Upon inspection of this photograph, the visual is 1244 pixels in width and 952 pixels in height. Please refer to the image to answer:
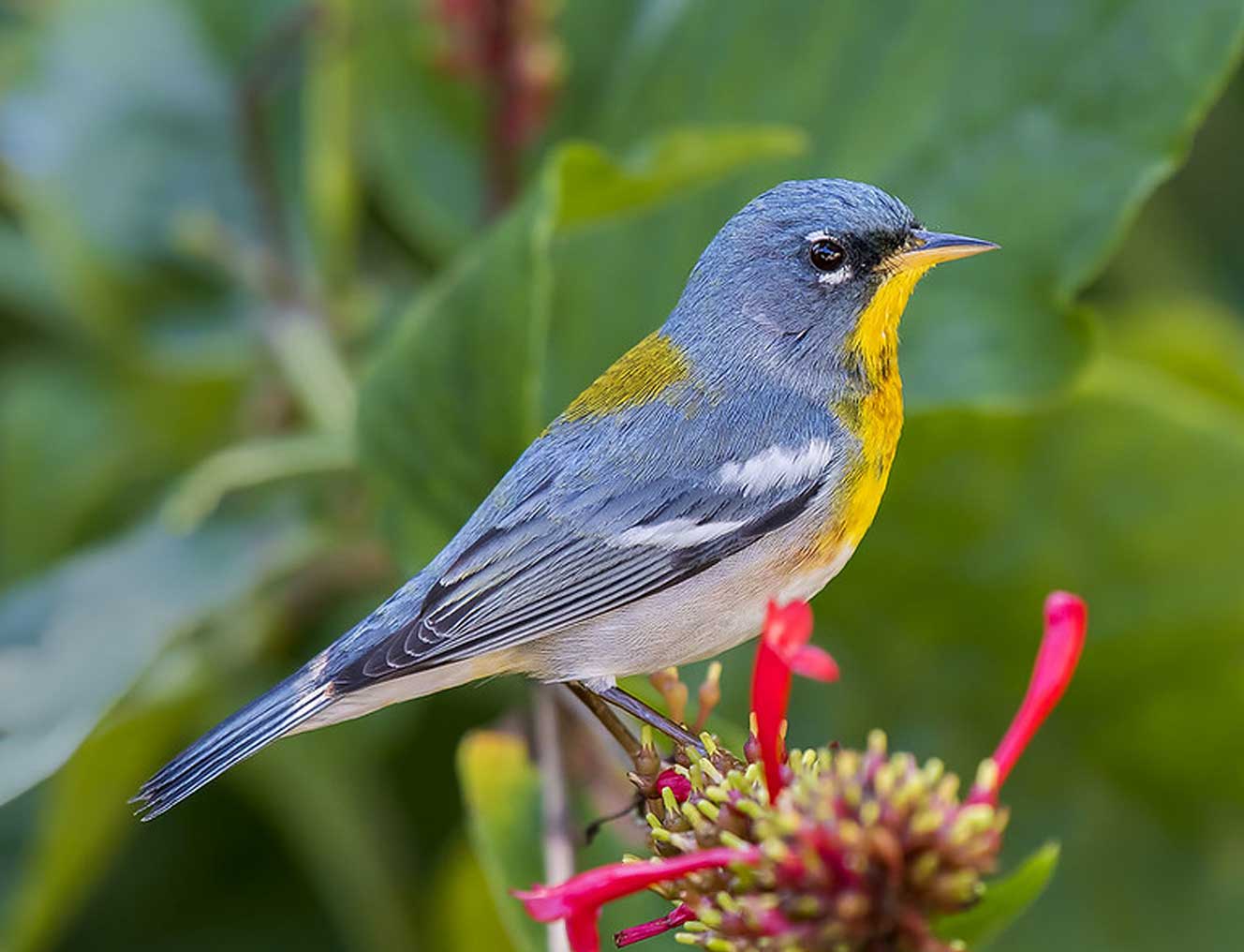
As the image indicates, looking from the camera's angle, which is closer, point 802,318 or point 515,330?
point 802,318

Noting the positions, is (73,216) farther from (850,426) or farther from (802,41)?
(850,426)

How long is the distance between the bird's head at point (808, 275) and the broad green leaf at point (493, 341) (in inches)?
9.0

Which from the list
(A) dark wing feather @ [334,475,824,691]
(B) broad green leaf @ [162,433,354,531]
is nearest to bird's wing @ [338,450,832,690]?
(A) dark wing feather @ [334,475,824,691]

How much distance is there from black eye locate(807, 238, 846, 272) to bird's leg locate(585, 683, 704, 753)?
1.20ft

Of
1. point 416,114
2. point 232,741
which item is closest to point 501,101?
point 416,114

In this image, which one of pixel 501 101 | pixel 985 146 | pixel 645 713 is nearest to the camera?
pixel 645 713

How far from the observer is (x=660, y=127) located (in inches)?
83.9

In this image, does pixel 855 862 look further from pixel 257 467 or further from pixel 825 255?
pixel 257 467

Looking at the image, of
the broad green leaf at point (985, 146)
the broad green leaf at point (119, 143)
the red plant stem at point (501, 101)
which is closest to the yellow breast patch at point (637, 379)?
the broad green leaf at point (985, 146)

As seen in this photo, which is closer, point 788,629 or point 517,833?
point 788,629

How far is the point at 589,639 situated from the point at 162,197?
1.46m

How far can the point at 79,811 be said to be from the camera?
1.97m

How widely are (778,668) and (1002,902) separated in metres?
0.30

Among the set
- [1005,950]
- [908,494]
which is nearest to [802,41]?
[908,494]
